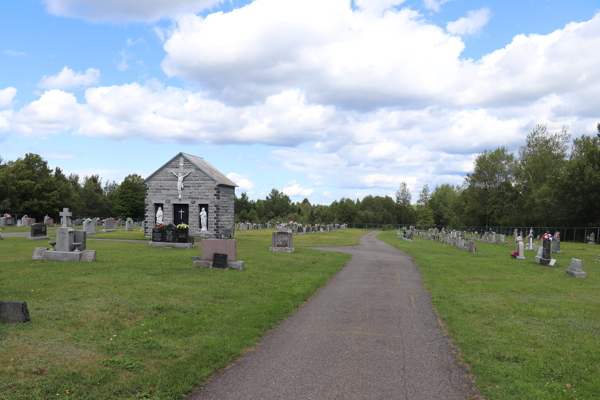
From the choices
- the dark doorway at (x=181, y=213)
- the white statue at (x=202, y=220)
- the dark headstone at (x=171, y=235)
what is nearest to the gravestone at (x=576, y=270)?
the dark headstone at (x=171, y=235)

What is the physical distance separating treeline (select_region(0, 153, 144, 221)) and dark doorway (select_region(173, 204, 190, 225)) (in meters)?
38.1

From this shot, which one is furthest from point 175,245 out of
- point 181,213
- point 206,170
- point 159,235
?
point 206,170

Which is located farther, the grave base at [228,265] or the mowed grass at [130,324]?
the grave base at [228,265]

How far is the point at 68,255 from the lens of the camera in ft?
53.6

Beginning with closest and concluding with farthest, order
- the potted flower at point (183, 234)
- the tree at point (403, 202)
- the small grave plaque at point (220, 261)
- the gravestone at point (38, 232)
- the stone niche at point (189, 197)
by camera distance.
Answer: the small grave plaque at point (220, 261) → the potted flower at point (183, 234) → the gravestone at point (38, 232) → the stone niche at point (189, 197) → the tree at point (403, 202)

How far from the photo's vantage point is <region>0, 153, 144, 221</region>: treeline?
2425 inches

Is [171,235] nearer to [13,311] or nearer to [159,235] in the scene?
[159,235]

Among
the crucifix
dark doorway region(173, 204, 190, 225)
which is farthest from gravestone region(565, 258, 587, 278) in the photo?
the crucifix

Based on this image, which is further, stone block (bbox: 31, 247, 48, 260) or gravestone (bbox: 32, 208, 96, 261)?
stone block (bbox: 31, 247, 48, 260)

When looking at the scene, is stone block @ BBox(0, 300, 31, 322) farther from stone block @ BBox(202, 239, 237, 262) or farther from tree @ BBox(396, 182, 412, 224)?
tree @ BBox(396, 182, 412, 224)

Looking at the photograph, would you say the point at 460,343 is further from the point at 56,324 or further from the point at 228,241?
the point at 228,241

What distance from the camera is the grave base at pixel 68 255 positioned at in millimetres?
16359

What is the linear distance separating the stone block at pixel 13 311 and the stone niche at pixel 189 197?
25909mm

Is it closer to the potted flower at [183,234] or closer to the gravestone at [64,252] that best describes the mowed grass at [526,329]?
the gravestone at [64,252]
